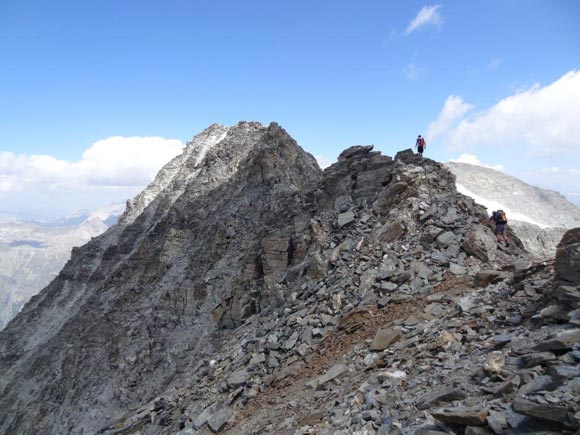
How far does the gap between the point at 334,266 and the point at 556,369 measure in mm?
13260

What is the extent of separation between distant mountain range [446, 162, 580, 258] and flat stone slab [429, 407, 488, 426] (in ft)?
225

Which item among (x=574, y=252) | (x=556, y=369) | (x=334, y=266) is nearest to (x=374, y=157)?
(x=334, y=266)

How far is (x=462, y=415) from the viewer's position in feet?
26.2

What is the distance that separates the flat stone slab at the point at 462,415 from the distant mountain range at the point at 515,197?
225 ft

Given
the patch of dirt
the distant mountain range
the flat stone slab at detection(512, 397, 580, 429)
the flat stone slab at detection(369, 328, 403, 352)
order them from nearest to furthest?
the flat stone slab at detection(512, 397, 580, 429), the patch of dirt, the flat stone slab at detection(369, 328, 403, 352), the distant mountain range

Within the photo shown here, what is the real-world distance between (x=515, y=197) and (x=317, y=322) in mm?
80151

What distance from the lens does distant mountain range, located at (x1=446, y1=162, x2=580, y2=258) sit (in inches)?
2963

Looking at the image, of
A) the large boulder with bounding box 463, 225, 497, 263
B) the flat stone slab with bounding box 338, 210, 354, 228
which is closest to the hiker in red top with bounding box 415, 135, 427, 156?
the flat stone slab with bounding box 338, 210, 354, 228

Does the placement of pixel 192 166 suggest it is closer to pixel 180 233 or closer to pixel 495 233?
pixel 180 233

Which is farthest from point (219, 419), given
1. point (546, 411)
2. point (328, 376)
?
point (546, 411)

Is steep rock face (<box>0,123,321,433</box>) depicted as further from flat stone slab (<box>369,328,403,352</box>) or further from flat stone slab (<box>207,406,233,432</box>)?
flat stone slab (<box>369,328,403,352</box>)

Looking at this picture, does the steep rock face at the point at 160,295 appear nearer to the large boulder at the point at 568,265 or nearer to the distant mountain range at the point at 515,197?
the large boulder at the point at 568,265

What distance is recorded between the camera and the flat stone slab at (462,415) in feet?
25.6

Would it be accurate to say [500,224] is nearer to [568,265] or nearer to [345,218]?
[345,218]
